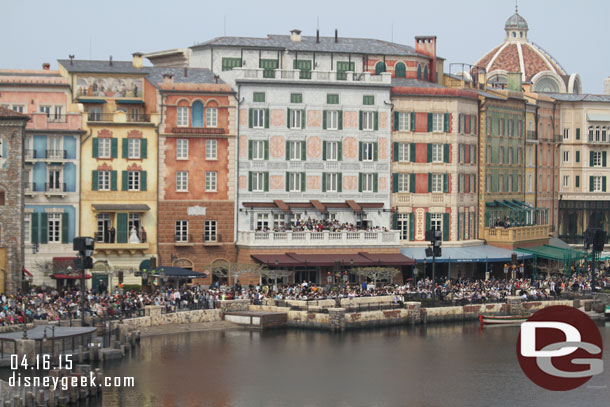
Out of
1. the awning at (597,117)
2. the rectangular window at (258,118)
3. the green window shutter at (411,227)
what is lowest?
the green window shutter at (411,227)

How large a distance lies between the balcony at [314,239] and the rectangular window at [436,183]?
20.4ft

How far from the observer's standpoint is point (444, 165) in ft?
372

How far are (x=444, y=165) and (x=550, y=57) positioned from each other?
54.7 m

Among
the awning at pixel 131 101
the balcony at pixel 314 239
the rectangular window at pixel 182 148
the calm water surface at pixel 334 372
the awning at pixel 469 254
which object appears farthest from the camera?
the awning at pixel 469 254

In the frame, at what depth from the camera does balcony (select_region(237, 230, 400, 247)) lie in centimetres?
10544

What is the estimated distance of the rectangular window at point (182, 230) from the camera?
4131 inches

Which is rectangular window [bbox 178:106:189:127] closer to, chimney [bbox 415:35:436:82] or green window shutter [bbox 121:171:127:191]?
green window shutter [bbox 121:171:127:191]

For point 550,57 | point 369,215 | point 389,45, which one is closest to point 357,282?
point 369,215

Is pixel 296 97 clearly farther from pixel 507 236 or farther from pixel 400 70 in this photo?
pixel 507 236

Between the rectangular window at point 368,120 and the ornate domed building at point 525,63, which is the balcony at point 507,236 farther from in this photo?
the ornate domed building at point 525,63

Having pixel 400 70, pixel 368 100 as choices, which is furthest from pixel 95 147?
pixel 400 70

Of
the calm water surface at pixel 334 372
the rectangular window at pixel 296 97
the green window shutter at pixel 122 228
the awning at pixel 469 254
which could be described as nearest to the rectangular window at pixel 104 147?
the green window shutter at pixel 122 228

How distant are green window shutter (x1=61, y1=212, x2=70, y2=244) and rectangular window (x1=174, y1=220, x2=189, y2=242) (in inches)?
309

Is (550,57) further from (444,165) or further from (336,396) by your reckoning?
(336,396)
